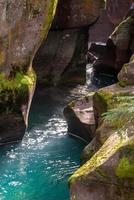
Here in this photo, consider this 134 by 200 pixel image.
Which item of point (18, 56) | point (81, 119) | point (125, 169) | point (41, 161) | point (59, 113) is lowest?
point (59, 113)

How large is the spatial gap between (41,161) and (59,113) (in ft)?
17.9

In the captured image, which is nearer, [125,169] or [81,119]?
[125,169]

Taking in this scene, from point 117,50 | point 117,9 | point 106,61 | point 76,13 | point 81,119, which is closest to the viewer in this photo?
point 81,119

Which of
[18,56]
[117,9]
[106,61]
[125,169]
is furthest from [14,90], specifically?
[117,9]

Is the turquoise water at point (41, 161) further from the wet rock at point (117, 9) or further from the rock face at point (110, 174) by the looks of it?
the wet rock at point (117, 9)

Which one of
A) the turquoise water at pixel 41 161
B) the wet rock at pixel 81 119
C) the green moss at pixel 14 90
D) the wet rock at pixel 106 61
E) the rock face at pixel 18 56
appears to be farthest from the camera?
the wet rock at pixel 106 61

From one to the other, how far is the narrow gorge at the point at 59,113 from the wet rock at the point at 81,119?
1.6 inches

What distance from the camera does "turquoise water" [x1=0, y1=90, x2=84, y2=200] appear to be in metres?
13.9

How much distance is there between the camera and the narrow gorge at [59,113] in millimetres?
9031

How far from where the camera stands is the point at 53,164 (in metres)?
15.8

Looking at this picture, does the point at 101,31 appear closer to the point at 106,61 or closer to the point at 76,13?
the point at 106,61

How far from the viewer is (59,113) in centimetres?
2123

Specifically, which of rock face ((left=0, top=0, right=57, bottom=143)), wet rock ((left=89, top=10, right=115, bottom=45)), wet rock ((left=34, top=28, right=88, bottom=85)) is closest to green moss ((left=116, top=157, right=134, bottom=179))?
rock face ((left=0, top=0, right=57, bottom=143))

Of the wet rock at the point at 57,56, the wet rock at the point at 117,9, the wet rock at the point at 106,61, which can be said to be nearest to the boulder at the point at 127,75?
the wet rock at the point at 57,56
